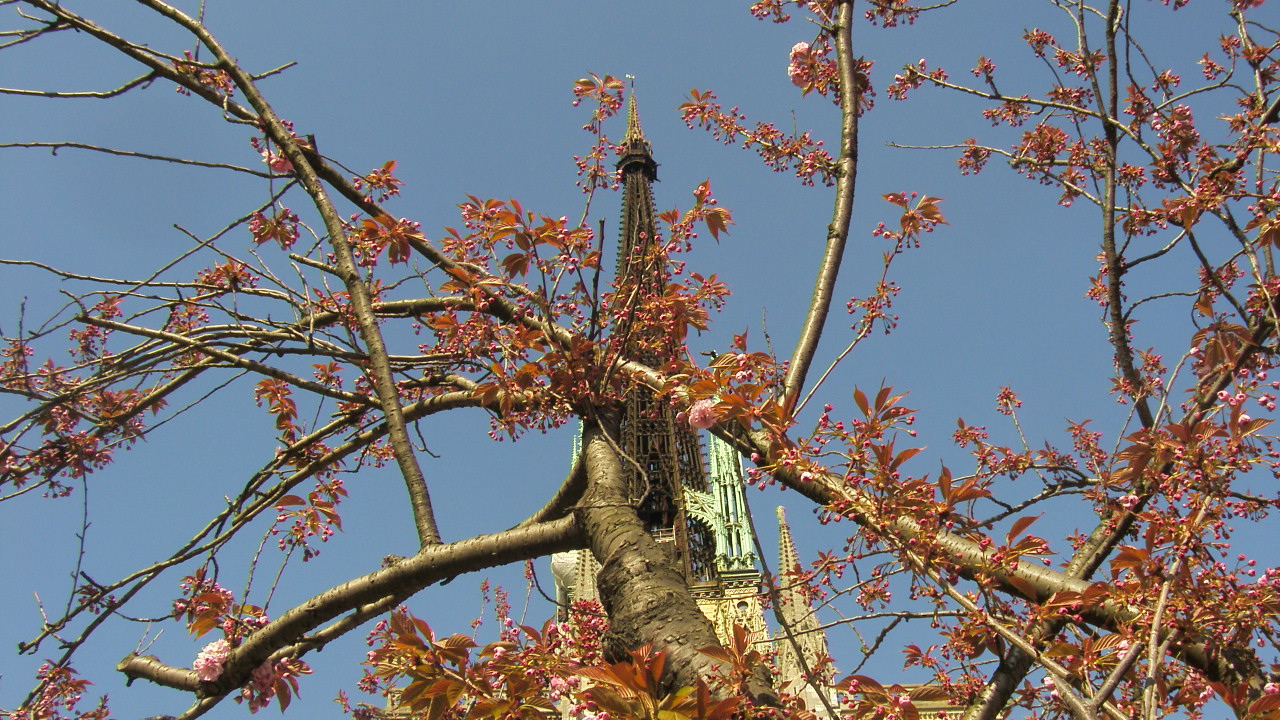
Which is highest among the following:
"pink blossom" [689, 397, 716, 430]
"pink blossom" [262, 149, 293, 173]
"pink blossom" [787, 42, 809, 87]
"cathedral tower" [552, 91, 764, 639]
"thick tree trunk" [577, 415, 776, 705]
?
"cathedral tower" [552, 91, 764, 639]

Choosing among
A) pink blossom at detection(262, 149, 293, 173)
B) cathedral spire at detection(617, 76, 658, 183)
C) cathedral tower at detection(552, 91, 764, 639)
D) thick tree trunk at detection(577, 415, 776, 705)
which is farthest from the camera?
cathedral spire at detection(617, 76, 658, 183)

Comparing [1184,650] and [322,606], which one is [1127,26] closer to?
[1184,650]

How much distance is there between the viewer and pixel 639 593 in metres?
2.57

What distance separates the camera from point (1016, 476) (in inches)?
219

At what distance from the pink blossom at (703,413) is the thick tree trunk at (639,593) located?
1.32ft

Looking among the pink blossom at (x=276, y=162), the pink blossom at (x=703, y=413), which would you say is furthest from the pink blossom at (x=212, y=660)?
the pink blossom at (x=276, y=162)

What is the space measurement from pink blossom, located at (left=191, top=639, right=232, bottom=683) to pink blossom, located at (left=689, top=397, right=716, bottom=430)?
6.08 ft

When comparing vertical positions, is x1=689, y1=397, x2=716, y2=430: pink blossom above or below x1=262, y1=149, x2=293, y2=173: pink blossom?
below

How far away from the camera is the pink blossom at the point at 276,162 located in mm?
3977

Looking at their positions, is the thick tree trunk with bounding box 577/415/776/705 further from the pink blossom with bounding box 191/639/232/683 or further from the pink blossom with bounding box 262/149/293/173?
the pink blossom with bounding box 262/149/293/173

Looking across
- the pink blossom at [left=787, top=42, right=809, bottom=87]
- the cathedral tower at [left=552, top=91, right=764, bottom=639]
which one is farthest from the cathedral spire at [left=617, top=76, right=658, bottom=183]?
the pink blossom at [left=787, top=42, right=809, bottom=87]

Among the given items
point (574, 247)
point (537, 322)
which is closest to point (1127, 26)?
point (574, 247)

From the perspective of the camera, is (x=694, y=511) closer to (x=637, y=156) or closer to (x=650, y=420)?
(x=650, y=420)

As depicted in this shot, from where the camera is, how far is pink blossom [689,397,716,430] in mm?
2703
